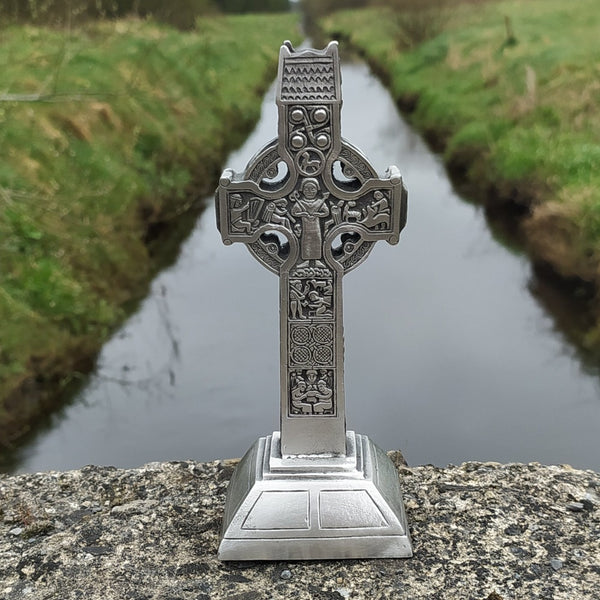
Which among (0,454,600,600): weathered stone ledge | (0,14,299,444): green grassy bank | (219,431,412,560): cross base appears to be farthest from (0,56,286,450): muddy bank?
(219,431,412,560): cross base

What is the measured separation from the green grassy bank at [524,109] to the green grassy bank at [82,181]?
4008 millimetres

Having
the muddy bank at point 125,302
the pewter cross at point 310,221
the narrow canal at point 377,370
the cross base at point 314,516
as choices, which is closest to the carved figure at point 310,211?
the pewter cross at point 310,221

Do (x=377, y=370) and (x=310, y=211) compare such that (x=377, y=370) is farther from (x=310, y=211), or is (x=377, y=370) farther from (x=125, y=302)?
(x=310, y=211)

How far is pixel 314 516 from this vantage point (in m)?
2.84

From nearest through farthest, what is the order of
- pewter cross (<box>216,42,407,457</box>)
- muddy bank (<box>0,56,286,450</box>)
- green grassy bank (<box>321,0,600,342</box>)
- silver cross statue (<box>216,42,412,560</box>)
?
pewter cross (<box>216,42,407,457</box>) < silver cross statue (<box>216,42,412,560</box>) < muddy bank (<box>0,56,286,450</box>) < green grassy bank (<box>321,0,600,342</box>)

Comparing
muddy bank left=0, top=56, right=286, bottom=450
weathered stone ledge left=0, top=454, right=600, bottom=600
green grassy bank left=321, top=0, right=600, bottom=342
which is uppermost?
green grassy bank left=321, top=0, right=600, bottom=342

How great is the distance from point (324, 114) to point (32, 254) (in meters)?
4.45

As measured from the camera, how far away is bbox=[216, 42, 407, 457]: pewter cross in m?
2.59

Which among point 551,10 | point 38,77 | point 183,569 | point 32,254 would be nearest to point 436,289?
point 32,254

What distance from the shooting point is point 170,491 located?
3.46 metres

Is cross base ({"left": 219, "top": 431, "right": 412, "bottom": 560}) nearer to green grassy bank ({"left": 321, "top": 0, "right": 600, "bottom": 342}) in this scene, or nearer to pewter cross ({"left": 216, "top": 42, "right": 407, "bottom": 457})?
pewter cross ({"left": 216, "top": 42, "right": 407, "bottom": 457})

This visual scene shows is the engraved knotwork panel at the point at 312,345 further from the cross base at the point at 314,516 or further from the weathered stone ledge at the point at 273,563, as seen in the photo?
the weathered stone ledge at the point at 273,563

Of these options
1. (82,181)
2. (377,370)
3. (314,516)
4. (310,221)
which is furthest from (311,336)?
(82,181)

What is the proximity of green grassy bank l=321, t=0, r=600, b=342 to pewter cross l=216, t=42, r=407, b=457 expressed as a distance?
4.41 meters
